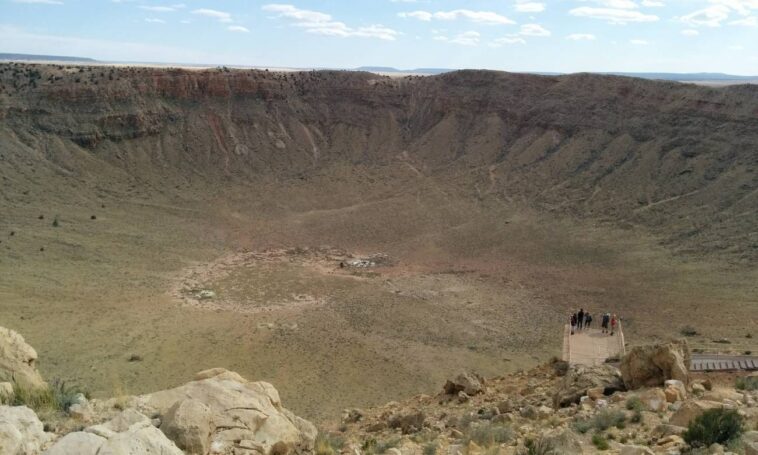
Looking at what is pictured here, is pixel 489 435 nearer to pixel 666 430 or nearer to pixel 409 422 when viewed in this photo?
pixel 666 430

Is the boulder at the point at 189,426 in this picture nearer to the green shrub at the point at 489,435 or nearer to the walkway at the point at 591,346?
the green shrub at the point at 489,435

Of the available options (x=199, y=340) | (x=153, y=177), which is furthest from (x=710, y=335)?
(x=153, y=177)

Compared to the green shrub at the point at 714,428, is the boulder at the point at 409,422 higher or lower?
lower

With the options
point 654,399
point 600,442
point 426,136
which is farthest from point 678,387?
point 426,136

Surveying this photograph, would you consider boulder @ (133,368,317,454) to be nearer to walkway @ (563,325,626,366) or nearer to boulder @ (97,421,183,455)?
boulder @ (97,421,183,455)

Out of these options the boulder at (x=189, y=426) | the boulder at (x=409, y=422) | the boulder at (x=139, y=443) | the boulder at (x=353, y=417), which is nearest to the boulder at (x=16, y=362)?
the boulder at (x=189, y=426)

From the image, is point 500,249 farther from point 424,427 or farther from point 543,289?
point 424,427
